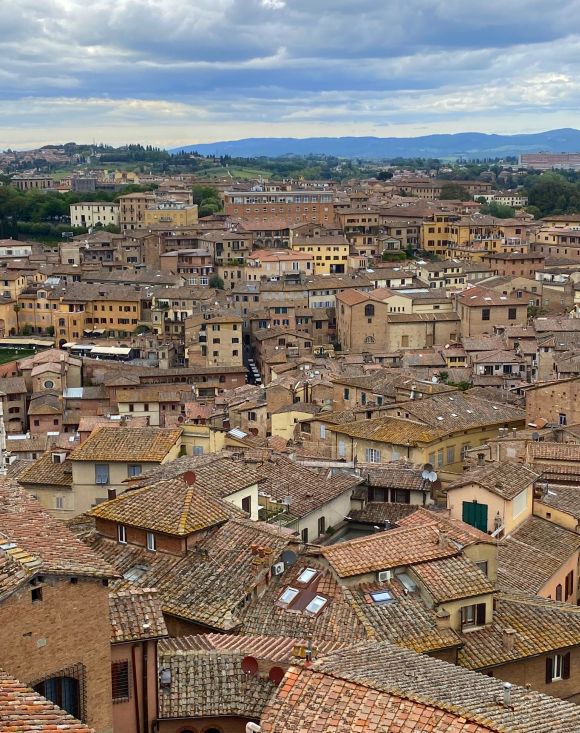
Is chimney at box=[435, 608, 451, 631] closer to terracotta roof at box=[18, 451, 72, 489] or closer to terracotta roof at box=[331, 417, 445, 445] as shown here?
terracotta roof at box=[18, 451, 72, 489]

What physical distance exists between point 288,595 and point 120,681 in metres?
4.56

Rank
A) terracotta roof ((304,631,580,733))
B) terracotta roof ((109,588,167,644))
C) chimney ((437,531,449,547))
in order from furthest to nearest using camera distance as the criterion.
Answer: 1. chimney ((437,531,449,547))
2. terracotta roof ((109,588,167,644))
3. terracotta roof ((304,631,580,733))

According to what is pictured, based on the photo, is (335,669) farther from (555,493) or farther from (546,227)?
(546,227)

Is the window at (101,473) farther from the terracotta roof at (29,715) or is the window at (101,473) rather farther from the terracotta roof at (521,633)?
the terracotta roof at (29,715)

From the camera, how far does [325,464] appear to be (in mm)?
26688

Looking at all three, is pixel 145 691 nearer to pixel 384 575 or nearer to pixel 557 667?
pixel 384 575

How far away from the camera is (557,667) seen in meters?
16.3

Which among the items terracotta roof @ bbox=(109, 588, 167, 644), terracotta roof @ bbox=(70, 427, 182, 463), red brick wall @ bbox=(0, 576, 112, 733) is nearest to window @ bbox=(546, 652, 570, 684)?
terracotta roof @ bbox=(109, 588, 167, 644)

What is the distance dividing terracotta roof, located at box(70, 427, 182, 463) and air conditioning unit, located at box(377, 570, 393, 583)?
11.6 m

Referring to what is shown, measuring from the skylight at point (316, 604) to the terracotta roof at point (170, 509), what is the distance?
235cm

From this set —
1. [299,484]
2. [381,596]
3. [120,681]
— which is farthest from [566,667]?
[299,484]

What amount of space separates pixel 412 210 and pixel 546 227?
42.7 ft

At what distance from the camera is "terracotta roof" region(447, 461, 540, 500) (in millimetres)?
21359

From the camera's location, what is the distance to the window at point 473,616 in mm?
16328
